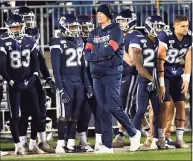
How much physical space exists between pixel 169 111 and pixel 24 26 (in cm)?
243

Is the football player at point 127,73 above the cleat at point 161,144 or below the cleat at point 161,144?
above

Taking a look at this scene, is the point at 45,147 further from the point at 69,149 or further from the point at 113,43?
the point at 113,43

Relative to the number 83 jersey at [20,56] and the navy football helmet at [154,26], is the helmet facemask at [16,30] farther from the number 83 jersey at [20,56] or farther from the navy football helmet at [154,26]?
the navy football helmet at [154,26]

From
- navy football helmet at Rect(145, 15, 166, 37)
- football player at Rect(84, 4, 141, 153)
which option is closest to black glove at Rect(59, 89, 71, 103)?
football player at Rect(84, 4, 141, 153)

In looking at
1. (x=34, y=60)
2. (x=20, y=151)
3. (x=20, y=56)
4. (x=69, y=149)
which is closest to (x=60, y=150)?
(x=69, y=149)

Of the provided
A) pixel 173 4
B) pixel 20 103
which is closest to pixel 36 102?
pixel 20 103

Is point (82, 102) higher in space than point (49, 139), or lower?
higher

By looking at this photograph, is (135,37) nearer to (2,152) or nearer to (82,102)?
(82,102)

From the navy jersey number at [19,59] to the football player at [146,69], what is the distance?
148cm

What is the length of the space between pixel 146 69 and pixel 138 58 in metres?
0.21

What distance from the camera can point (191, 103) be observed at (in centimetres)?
1462

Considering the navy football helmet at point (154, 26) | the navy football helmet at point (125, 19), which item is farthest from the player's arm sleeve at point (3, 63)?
the navy football helmet at point (154, 26)

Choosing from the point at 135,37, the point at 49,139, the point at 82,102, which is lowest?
the point at 49,139

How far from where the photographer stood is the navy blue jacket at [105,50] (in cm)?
1115
